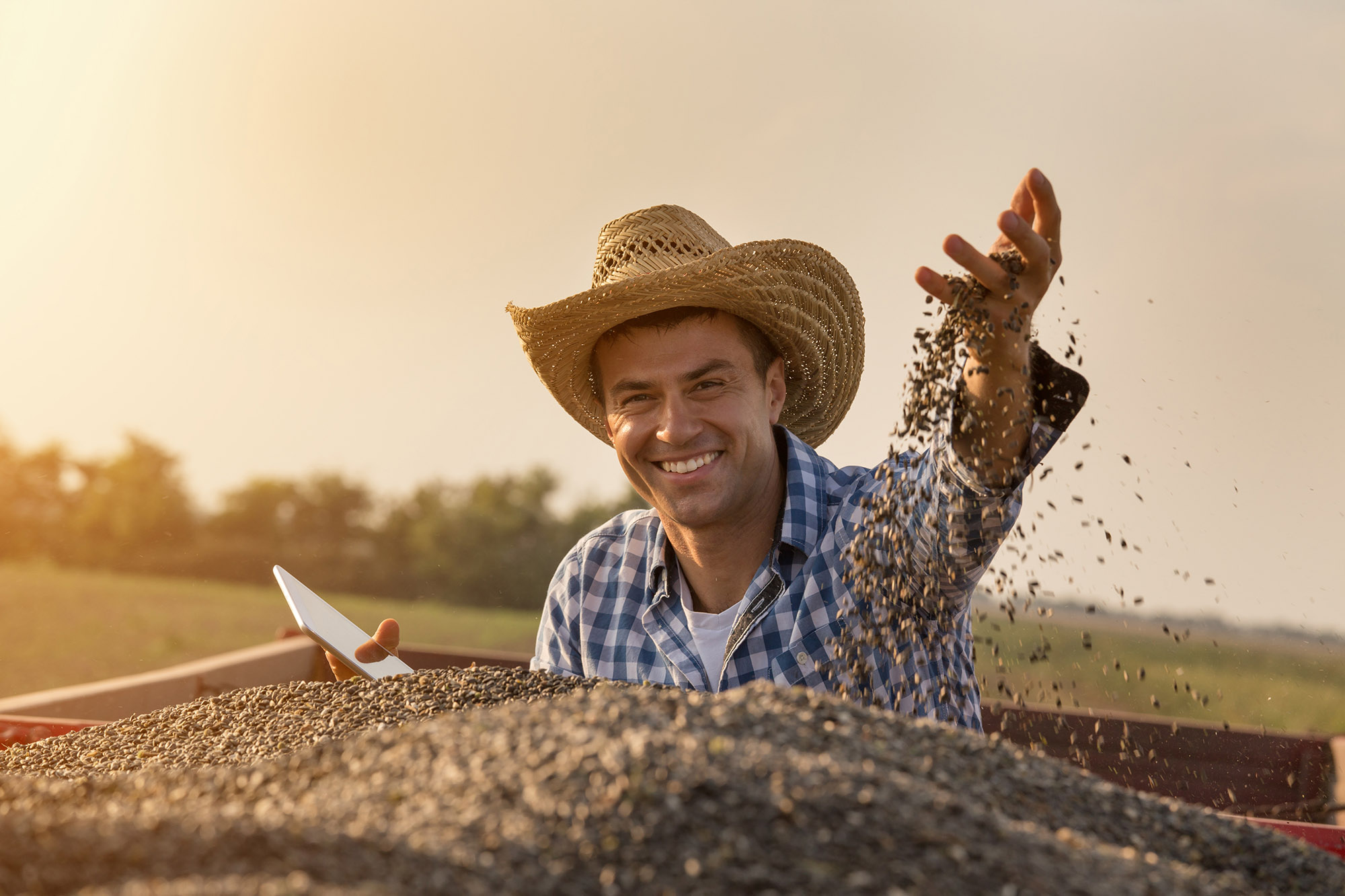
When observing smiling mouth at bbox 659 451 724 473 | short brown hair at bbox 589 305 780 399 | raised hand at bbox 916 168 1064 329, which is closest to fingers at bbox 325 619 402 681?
smiling mouth at bbox 659 451 724 473

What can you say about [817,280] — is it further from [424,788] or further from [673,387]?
[424,788]

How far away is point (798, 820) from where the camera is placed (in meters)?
1.09

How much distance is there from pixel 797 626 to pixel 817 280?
119 cm

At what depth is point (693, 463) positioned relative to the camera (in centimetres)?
296

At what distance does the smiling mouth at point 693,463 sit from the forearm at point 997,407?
3.08 feet

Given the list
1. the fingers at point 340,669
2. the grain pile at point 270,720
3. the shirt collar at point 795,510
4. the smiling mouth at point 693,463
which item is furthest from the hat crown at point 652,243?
the fingers at point 340,669

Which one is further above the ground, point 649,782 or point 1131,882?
point 649,782

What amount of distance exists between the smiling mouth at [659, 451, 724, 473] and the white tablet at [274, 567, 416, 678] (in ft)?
3.43

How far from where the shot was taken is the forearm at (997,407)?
2.08 meters

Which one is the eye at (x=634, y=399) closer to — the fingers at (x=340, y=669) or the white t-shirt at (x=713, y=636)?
the white t-shirt at (x=713, y=636)

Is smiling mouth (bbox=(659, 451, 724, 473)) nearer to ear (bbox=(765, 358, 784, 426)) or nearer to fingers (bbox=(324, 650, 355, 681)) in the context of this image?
ear (bbox=(765, 358, 784, 426))

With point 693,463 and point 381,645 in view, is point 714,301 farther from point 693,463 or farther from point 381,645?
point 381,645

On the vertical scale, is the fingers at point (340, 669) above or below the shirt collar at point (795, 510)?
below

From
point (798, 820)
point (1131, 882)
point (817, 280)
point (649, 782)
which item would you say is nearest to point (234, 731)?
point (649, 782)
